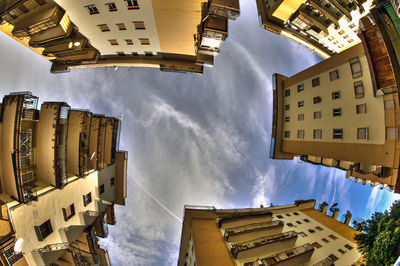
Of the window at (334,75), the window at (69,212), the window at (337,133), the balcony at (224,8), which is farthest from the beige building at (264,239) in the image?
the balcony at (224,8)

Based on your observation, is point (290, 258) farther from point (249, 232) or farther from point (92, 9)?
point (92, 9)

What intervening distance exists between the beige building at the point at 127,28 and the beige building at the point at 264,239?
22.4 m

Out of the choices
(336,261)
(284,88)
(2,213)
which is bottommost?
(336,261)

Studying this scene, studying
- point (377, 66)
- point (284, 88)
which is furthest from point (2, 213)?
point (284, 88)

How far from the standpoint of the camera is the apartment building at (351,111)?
11.0 meters

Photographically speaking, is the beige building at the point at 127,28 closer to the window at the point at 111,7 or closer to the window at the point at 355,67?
the window at the point at 111,7

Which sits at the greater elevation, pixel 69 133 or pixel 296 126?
pixel 296 126

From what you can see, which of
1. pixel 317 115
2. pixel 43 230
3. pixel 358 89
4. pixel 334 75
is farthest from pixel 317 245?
pixel 43 230

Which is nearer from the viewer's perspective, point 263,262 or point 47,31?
point 263,262

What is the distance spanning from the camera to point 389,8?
891 cm

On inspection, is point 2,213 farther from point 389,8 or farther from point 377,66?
point 377,66

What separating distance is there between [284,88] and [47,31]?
33.5m

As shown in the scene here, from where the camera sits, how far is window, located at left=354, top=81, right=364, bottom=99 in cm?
1352

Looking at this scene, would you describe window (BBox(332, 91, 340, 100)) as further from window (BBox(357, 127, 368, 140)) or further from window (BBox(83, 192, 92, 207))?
window (BBox(83, 192, 92, 207))
